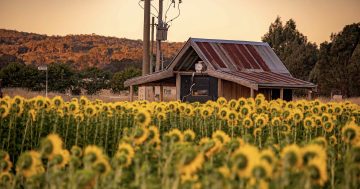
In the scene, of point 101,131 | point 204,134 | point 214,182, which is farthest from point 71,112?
point 214,182

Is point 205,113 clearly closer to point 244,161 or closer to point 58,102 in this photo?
point 58,102

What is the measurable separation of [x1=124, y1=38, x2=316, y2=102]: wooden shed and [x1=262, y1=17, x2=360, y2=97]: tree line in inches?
973

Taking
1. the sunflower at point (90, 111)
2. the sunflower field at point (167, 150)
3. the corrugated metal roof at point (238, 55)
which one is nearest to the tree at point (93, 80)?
the corrugated metal roof at point (238, 55)

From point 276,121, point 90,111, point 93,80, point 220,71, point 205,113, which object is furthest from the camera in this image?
point 93,80

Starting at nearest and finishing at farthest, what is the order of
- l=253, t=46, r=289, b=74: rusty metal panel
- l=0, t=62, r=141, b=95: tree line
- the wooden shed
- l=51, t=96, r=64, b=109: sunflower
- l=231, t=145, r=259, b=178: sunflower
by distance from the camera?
l=231, t=145, r=259, b=178: sunflower < l=51, t=96, r=64, b=109: sunflower < the wooden shed < l=253, t=46, r=289, b=74: rusty metal panel < l=0, t=62, r=141, b=95: tree line

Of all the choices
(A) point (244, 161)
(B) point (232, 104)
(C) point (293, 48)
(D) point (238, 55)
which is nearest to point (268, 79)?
(D) point (238, 55)

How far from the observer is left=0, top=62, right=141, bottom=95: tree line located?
54125 millimetres

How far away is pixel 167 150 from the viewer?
7246 millimetres

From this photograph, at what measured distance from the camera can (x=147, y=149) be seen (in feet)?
24.1

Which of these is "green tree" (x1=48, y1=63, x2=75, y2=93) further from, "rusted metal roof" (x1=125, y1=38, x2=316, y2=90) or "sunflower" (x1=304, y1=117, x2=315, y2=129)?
"sunflower" (x1=304, y1=117, x2=315, y2=129)

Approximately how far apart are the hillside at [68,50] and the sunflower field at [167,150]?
2836 inches

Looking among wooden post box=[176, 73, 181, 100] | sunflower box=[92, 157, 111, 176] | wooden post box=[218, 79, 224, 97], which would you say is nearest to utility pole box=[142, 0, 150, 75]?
wooden post box=[176, 73, 181, 100]

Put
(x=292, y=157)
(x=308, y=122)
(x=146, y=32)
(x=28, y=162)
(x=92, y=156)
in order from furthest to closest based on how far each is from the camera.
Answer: (x=146, y=32) < (x=308, y=122) < (x=28, y=162) < (x=92, y=156) < (x=292, y=157)

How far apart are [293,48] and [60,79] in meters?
23.7
